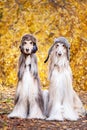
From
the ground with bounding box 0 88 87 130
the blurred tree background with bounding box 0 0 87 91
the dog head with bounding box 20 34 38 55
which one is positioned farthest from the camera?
the blurred tree background with bounding box 0 0 87 91

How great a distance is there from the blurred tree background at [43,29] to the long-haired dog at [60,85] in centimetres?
368

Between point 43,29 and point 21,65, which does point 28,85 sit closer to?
point 21,65

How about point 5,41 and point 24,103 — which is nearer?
point 24,103

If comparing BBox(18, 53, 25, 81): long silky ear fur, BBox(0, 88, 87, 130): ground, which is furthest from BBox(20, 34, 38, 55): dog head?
BBox(0, 88, 87, 130): ground

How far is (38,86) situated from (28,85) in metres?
0.16

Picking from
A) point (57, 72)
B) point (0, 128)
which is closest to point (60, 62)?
point (57, 72)

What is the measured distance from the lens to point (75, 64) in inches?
424

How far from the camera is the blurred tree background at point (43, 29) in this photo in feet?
34.8

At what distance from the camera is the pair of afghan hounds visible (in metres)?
6.55

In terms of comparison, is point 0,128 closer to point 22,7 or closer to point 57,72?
point 57,72

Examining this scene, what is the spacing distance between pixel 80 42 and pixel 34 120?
487 centimetres

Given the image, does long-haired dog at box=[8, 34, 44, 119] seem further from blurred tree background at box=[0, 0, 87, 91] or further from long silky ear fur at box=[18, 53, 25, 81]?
blurred tree background at box=[0, 0, 87, 91]

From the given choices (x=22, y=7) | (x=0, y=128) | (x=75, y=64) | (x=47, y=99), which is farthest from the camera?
(x=22, y=7)

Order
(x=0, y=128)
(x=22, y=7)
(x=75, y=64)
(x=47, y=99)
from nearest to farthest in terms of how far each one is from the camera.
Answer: (x=0, y=128), (x=47, y=99), (x=75, y=64), (x=22, y=7)
